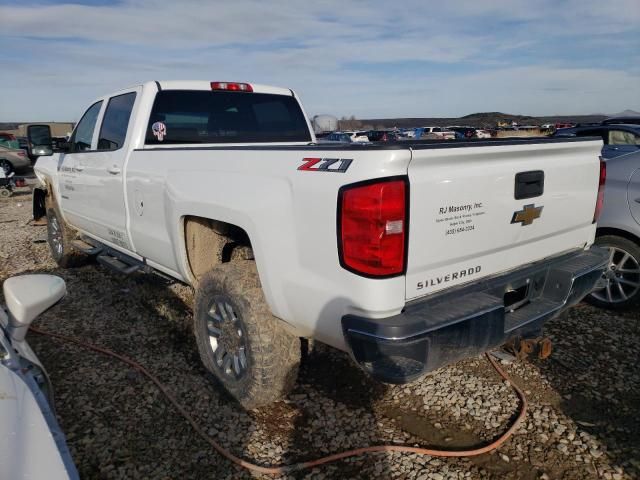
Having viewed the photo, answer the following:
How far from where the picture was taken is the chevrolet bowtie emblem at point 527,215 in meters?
2.59

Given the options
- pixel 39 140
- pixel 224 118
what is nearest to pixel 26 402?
pixel 224 118

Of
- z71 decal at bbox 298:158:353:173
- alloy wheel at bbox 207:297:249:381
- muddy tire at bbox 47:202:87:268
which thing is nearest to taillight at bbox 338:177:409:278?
z71 decal at bbox 298:158:353:173

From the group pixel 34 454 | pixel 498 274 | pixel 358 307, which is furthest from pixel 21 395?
pixel 498 274

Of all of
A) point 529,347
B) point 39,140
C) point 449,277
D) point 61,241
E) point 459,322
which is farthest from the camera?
point 61,241

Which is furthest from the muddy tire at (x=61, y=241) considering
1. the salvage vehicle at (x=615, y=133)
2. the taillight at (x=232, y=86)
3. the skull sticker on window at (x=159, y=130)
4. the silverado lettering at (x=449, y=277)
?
the salvage vehicle at (x=615, y=133)

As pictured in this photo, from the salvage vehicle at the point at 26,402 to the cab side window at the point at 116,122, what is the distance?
233 cm

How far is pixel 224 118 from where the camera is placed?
4.44 m

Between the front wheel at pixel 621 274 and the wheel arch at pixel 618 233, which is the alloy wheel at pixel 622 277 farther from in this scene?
the wheel arch at pixel 618 233

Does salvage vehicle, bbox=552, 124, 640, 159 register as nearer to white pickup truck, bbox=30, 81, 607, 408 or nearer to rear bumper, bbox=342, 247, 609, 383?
white pickup truck, bbox=30, 81, 607, 408

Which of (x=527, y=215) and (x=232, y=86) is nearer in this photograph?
(x=527, y=215)

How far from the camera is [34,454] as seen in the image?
52.7 inches

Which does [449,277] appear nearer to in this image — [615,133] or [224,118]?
[224,118]

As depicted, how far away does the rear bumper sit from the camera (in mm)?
2119

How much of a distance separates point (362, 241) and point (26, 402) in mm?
1347
